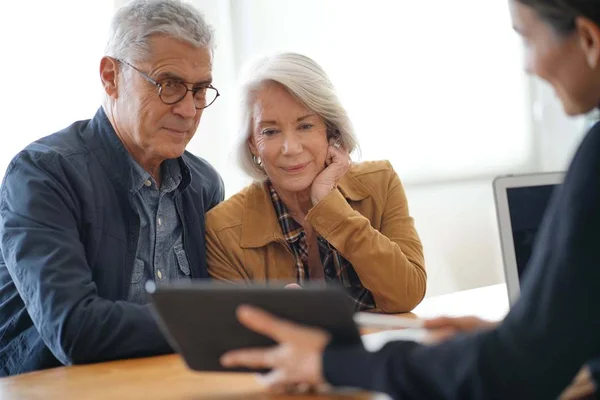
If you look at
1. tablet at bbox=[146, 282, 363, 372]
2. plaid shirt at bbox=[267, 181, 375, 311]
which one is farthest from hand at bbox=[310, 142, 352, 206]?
tablet at bbox=[146, 282, 363, 372]

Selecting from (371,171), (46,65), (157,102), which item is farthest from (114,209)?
(46,65)

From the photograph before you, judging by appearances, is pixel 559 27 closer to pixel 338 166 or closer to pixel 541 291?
pixel 541 291

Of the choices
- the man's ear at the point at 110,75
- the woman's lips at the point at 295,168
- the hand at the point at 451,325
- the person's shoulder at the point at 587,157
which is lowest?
the hand at the point at 451,325

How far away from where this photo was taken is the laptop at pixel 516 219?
1.73 meters

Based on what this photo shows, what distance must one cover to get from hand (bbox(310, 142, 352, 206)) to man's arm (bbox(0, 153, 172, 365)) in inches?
27.5

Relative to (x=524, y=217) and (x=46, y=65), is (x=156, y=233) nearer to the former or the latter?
(x=524, y=217)

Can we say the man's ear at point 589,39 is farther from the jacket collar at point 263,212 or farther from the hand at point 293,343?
the jacket collar at point 263,212

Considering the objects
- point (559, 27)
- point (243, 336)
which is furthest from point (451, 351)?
point (559, 27)

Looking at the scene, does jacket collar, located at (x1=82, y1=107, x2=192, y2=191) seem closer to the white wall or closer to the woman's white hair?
the woman's white hair

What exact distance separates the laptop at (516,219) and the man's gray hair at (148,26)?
87 cm

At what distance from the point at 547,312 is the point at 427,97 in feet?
10.3

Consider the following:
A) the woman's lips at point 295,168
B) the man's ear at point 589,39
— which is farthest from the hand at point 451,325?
the woman's lips at point 295,168

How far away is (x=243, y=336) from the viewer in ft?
3.94

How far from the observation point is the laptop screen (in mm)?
1743
